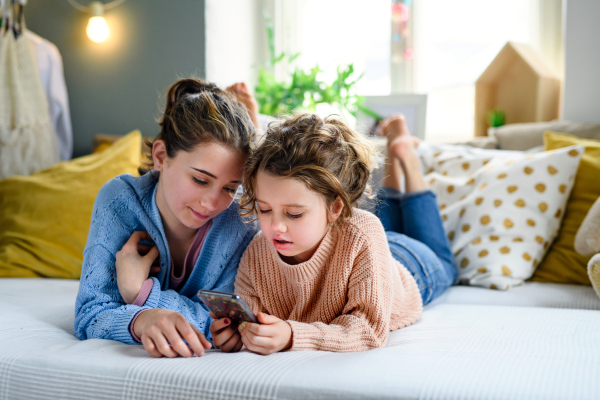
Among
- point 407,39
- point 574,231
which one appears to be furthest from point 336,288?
point 407,39

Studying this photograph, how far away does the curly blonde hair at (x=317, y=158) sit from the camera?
962 mm

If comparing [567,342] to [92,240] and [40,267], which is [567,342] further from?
[40,267]

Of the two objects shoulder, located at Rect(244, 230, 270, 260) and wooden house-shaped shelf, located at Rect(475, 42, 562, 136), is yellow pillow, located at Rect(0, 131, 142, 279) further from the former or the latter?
wooden house-shaped shelf, located at Rect(475, 42, 562, 136)

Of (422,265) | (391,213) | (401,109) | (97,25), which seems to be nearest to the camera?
(422,265)

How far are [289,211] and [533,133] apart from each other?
140 centimetres

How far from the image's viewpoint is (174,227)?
1.14 metres

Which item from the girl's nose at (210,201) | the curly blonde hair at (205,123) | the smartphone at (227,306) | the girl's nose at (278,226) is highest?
the curly blonde hair at (205,123)

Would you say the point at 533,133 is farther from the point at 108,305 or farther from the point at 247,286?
the point at 108,305

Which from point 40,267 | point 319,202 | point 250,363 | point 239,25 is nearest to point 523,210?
point 319,202

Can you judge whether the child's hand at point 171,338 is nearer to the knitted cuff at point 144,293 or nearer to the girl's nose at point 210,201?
the knitted cuff at point 144,293

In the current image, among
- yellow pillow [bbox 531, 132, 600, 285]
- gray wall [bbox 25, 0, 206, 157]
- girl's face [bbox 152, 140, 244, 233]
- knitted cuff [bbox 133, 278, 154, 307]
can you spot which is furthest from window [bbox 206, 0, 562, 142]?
knitted cuff [bbox 133, 278, 154, 307]

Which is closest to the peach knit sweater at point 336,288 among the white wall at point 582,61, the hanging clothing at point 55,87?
the white wall at point 582,61

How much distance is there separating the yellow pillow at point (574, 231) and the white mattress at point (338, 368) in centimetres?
46

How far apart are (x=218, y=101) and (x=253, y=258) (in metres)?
0.34
